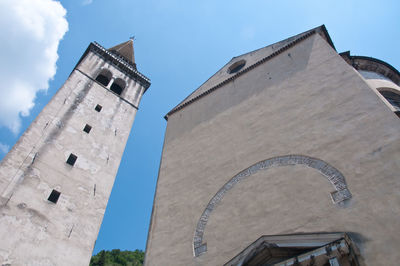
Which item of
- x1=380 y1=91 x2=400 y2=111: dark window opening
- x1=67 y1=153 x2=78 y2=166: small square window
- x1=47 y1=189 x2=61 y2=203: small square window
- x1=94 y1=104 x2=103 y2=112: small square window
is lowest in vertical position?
x1=47 y1=189 x2=61 y2=203: small square window

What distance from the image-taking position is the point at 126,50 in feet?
77.2

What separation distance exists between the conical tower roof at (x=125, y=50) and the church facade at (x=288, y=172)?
15.0 metres

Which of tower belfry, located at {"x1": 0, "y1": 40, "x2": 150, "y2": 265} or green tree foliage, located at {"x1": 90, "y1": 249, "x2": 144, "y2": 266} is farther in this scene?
green tree foliage, located at {"x1": 90, "y1": 249, "x2": 144, "y2": 266}

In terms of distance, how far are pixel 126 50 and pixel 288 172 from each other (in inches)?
802

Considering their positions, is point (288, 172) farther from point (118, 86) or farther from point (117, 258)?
point (117, 258)

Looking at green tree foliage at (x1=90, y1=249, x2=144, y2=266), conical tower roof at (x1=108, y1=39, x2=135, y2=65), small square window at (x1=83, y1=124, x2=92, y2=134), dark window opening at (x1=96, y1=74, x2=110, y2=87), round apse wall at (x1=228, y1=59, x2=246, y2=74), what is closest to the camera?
round apse wall at (x1=228, y1=59, x2=246, y2=74)

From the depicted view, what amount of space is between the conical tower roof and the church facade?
1497cm

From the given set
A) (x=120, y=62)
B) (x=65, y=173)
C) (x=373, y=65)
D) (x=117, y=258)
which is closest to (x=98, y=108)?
(x=65, y=173)

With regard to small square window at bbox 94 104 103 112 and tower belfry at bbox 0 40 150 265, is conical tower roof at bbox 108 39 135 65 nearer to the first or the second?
tower belfry at bbox 0 40 150 265

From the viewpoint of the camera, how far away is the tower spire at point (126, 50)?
2236 cm

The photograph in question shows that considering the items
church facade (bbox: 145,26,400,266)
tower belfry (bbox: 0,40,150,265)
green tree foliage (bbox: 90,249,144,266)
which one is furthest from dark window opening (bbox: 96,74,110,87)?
green tree foliage (bbox: 90,249,144,266)

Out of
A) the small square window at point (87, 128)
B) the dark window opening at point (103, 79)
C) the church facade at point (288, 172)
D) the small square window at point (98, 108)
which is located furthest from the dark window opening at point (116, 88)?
the church facade at point (288, 172)

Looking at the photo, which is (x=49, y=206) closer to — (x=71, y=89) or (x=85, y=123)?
(x=85, y=123)

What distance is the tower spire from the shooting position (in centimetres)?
2236
